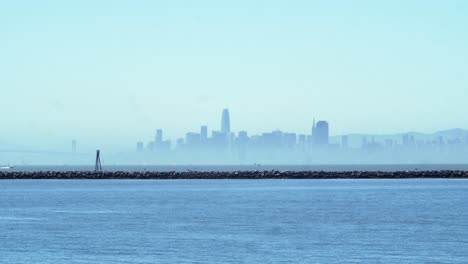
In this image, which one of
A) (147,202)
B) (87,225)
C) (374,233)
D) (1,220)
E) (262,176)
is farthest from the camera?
(262,176)

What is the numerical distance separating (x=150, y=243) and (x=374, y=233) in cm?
1133

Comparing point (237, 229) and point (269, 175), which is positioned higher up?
point (269, 175)

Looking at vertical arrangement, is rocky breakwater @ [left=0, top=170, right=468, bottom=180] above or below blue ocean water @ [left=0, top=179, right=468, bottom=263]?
above

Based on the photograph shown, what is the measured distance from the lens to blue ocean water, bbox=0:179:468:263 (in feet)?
137

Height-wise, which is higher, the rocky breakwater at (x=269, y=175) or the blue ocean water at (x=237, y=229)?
the rocky breakwater at (x=269, y=175)

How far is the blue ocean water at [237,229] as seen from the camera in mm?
41875

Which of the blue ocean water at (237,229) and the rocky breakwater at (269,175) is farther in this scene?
the rocky breakwater at (269,175)

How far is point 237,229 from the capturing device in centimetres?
5306

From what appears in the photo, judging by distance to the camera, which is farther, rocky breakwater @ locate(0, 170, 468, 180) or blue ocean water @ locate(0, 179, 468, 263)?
rocky breakwater @ locate(0, 170, 468, 180)

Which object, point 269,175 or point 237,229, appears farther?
point 269,175

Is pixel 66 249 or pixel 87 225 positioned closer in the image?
pixel 66 249

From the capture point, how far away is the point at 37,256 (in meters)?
41.9

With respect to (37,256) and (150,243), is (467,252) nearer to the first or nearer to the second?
(150,243)

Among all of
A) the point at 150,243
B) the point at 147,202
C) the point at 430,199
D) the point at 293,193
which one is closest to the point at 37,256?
the point at 150,243
